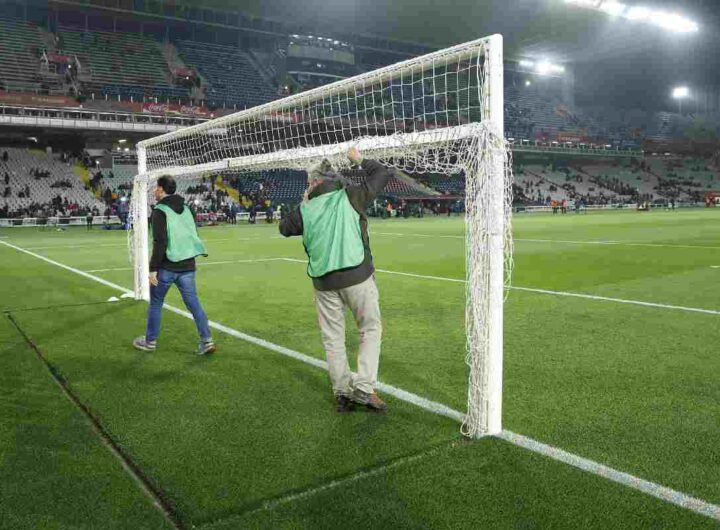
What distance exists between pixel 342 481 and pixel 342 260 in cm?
160

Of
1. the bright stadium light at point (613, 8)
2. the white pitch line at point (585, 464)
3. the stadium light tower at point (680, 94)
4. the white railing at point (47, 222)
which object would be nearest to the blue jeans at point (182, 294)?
the white pitch line at point (585, 464)

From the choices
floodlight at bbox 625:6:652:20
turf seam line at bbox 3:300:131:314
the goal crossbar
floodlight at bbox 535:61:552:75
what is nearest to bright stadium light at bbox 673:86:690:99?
floodlight at bbox 535:61:552:75

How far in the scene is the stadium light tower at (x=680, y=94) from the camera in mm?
81375

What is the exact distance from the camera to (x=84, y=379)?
19.0 feet

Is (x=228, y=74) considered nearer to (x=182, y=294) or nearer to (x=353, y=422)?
(x=182, y=294)

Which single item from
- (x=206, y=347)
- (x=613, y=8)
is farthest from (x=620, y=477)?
(x=613, y=8)

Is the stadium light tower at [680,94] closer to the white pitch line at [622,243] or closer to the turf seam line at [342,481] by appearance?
the white pitch line at [622,243]

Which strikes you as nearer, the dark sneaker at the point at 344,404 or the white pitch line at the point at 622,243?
the dark sneaker at the point at 344,404

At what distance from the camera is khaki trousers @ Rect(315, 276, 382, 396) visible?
4699mm

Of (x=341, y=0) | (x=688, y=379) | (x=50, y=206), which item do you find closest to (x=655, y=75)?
(x=341, y=0)

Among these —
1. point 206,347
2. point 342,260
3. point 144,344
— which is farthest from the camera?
point 144,344

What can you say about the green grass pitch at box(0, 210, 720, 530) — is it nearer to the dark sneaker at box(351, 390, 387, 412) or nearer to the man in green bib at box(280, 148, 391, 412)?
the dark sneaker at box(351, 390, 387, 412)

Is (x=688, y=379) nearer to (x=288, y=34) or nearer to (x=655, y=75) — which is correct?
(x=288, y=34)

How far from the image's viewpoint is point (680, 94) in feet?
273
